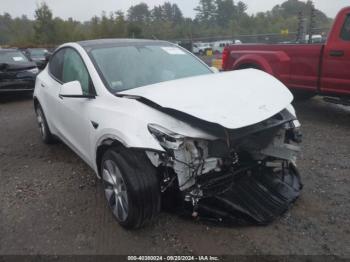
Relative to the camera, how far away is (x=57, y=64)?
190 inches

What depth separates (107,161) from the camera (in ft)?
10.5

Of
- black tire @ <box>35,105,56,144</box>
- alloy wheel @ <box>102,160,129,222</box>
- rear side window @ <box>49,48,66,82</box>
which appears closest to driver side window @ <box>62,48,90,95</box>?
rear side window @ <box>49,48,66,82</box>

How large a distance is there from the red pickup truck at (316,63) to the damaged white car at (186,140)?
3.09 m

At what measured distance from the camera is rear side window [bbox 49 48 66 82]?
4.67m

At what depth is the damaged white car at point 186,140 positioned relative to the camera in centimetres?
286

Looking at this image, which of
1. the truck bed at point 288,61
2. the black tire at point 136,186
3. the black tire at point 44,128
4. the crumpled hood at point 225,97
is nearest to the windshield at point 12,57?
the black tire at point 44,128

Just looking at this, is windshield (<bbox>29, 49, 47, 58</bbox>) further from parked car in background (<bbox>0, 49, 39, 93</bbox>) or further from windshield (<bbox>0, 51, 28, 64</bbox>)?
parked car in background (<bbox>0, 49, 39, 93</bbox>)

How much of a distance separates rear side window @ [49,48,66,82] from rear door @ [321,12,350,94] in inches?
172

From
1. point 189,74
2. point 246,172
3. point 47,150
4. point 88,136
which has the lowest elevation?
point 47,150

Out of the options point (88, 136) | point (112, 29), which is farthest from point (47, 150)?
point (112, 29)

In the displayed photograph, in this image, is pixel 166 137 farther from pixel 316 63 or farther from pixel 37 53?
pixel 37 53

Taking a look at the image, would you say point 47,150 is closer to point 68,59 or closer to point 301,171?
point 68,59

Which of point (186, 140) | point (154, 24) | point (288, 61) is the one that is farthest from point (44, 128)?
point (154, 24)

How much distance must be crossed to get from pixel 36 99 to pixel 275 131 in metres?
3.81
